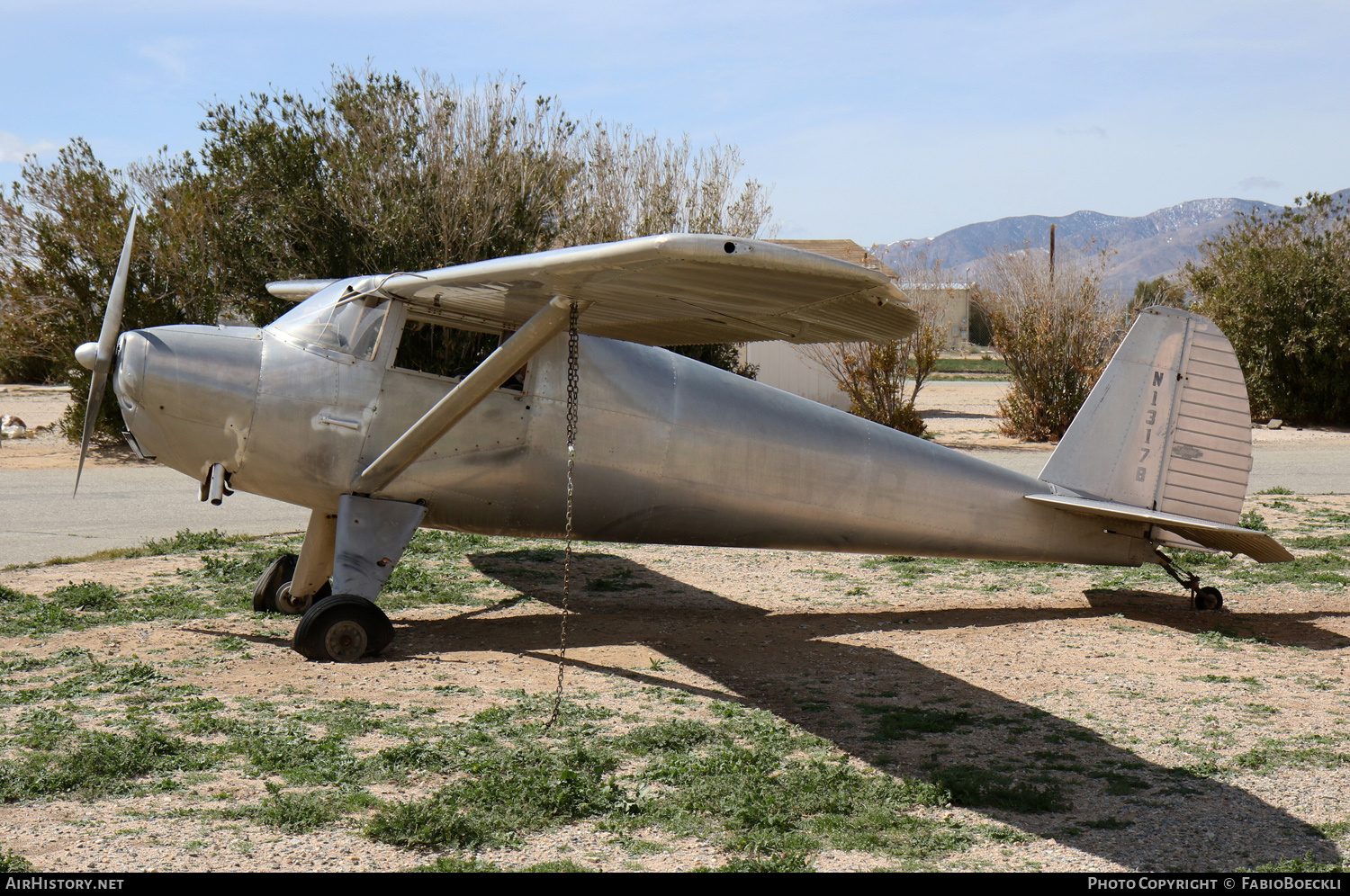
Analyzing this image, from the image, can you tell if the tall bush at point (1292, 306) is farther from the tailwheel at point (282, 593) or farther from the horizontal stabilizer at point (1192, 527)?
the tailwheel at point (282, 593)

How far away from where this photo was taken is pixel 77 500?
619 inches

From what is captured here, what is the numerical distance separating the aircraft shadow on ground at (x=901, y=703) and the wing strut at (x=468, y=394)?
1444mm

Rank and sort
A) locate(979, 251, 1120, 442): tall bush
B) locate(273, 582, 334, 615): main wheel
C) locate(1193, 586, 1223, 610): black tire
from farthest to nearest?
1. locate(979, 251, 1120, 442): tall bush
2. locate(1193, 586, 1223, 610): black tire
3. locate(273, 582, 334, 615): main wheel

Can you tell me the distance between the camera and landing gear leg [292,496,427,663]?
7270 mm

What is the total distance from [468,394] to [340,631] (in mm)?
1958

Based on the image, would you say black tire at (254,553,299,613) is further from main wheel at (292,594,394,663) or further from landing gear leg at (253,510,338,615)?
main wheel at (292,594,394,663)

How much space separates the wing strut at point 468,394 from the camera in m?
6.90

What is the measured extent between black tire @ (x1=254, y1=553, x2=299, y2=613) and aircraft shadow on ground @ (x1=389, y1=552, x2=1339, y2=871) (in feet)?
4.50

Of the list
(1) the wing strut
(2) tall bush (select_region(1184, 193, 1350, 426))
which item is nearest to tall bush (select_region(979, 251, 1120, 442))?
(2) tall bush (select_region(1184, 193, 1350, 426))

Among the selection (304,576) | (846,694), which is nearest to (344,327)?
(304,576)

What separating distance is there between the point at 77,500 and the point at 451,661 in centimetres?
1125

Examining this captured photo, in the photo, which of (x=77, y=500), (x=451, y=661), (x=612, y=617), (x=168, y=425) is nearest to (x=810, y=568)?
(x=612, y=617)

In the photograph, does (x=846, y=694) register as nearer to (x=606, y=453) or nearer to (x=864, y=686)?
(x=864, y=686)

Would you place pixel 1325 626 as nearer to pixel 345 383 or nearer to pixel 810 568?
pixel 810 568
